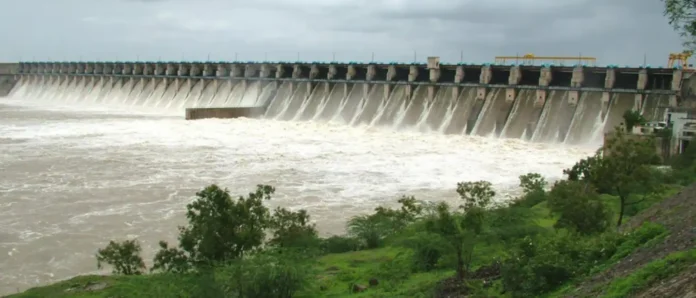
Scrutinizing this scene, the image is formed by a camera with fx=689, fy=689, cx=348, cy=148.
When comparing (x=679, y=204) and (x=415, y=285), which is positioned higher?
(x=679, y=204)

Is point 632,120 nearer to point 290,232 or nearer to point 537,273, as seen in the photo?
point 290,232

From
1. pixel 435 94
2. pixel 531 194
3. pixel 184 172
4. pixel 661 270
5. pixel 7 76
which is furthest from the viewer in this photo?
pixel 7 76

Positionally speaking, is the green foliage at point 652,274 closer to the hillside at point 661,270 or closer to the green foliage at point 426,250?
the hillside at point 661,270

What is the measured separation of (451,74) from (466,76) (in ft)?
3.98

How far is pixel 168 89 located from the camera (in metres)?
46.8

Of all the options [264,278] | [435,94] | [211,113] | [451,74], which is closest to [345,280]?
[264,278]

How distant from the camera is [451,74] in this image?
32281mm

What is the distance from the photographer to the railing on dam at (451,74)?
25.1 m

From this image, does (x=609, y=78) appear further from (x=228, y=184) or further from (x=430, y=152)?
(x=228, y=184)

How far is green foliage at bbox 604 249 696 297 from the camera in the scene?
557cm

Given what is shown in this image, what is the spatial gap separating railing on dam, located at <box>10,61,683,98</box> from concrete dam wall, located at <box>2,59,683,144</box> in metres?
0.04

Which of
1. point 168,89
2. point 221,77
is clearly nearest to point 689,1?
point 221,77

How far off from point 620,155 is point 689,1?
8.87 ft

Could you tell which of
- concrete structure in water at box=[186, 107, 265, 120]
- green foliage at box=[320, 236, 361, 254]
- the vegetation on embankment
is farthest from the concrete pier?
green foliage at box=[320, 236, 361, 254]
